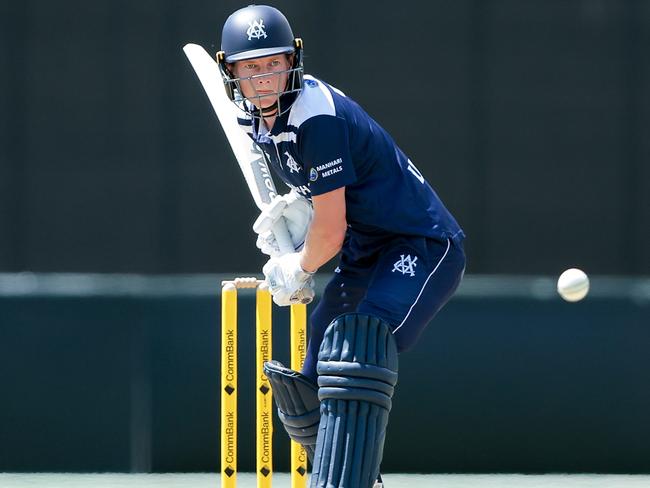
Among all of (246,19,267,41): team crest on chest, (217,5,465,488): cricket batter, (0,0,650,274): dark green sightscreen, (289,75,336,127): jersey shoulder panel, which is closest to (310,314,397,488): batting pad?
(217,5,465,488): cricket batter

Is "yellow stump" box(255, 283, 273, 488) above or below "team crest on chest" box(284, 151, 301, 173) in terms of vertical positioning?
below

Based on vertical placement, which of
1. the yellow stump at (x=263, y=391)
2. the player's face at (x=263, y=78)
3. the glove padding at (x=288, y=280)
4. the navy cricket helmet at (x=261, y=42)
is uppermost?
the navy cricket helmet at (x=261, y=42)

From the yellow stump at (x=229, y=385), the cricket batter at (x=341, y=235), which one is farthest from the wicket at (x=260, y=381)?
the cricket batter at (x=341, y=235)

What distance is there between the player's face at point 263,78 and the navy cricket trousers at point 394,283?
1.87ft

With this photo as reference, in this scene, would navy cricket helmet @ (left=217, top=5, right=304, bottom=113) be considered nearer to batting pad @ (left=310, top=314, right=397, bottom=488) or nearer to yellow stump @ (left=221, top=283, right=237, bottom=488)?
batting pad @ (left=310, top=314, right=397, bottom=488)

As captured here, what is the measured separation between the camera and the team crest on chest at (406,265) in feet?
13.5

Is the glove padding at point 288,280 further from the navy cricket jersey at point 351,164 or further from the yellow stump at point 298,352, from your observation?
the yellow stump at point 298,352

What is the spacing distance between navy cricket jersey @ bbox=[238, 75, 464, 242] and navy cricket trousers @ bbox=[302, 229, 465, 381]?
5 cm

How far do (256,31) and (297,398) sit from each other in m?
1.12

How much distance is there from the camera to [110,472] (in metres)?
6.07

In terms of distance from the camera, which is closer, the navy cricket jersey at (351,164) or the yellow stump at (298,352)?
the navy cricket jersey at (351,164)

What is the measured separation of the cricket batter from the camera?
3879mm

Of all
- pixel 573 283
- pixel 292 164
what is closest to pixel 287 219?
pixel 292 164

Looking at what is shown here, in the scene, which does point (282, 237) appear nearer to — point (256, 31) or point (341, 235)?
point (341, 235)
